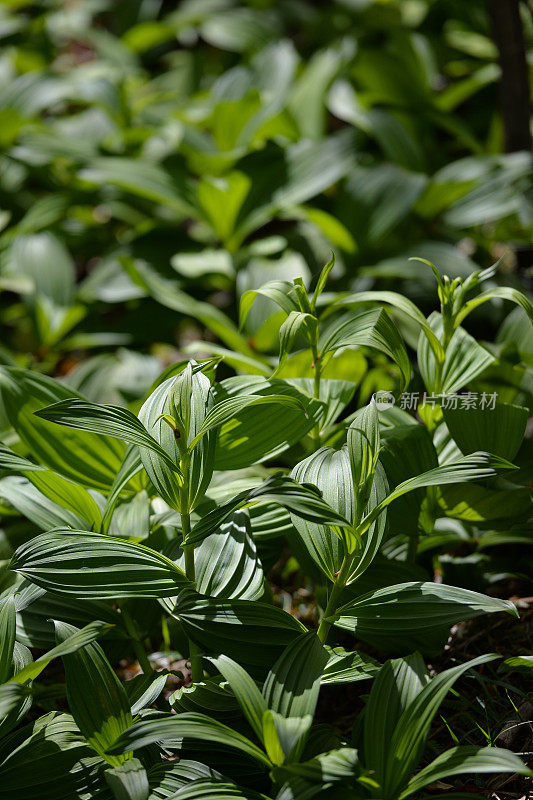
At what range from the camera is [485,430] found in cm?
105

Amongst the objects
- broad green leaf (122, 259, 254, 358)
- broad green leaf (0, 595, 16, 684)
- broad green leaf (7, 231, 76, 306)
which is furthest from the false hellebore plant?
broad green leaf (7, 231, 76, 306)

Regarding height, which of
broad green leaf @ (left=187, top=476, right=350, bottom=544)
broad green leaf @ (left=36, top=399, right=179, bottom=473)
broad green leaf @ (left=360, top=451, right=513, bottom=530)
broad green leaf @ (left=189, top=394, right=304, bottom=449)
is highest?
broad green leaf @ (left=36, top=399, right=179, bottom=473)

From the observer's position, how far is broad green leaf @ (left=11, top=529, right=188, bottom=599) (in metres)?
0.88

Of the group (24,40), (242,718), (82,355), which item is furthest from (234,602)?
(24,40)

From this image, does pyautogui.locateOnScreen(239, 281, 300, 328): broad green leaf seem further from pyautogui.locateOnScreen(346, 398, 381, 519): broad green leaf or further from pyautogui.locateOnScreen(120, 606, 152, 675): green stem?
pyautogui.locateOnScreen(120, 606, 152, 675): green stem

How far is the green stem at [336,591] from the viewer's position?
3.00 feet

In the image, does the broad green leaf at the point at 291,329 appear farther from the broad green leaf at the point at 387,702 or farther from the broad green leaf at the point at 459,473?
the broad green leaf at the point at 387,702

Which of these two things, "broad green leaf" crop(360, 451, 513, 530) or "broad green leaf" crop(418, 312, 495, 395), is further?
"broad green leaf" crop(418, 312, 495, 395)

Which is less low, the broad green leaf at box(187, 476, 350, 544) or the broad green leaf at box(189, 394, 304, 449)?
the broad green leaf at box(189, 394, 304, 449)

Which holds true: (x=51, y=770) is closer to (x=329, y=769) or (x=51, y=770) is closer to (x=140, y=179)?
(x=329, y=769)

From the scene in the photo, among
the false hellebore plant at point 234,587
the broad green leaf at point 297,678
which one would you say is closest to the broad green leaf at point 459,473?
the false hellebore plant at point 234,587

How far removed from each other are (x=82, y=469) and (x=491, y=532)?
0.65 metres

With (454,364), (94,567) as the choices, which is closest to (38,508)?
(94,567)

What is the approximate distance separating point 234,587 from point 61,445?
0.38 metres
